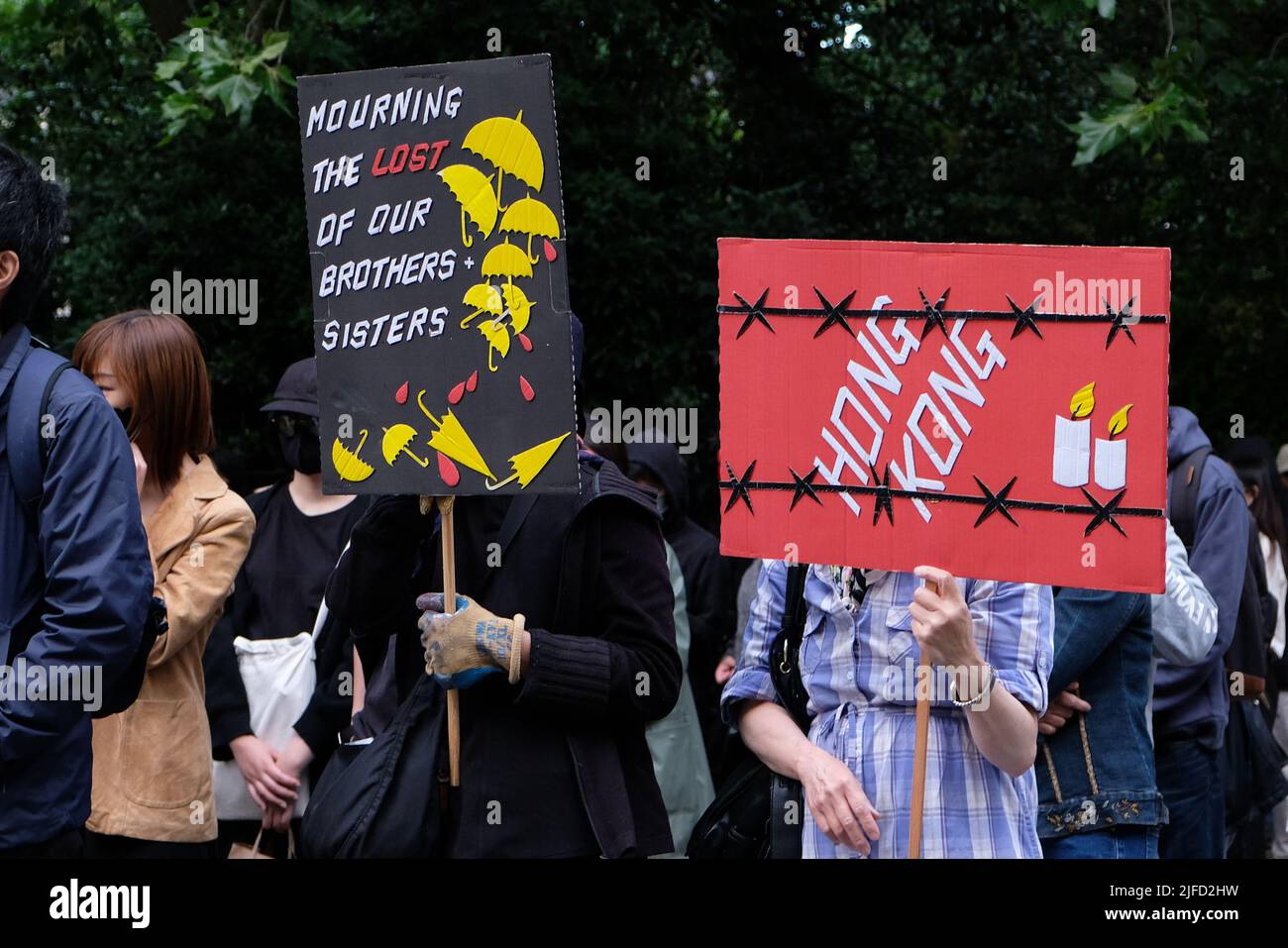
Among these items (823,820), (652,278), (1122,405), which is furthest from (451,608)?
(652,278)

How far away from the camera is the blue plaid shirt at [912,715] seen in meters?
2.96

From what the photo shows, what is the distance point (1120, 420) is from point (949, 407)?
31cm

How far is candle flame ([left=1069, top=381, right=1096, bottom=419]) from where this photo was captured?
2898 millimetres

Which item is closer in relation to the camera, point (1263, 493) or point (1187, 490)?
point (1187, 490)

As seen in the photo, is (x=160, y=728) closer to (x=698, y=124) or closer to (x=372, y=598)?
(x=372, y=598)

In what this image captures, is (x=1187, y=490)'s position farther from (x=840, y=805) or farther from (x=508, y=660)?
(x=508, y=660)

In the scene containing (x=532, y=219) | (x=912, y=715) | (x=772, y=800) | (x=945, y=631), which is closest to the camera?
(x=945, y=631)

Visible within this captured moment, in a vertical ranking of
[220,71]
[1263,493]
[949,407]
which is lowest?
[1263,493]

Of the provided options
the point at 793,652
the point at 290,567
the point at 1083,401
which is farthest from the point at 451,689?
the point at 290,567

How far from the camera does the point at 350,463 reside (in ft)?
10.4

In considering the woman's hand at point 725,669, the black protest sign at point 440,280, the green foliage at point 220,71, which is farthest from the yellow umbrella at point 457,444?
the green foliage at point 220,71

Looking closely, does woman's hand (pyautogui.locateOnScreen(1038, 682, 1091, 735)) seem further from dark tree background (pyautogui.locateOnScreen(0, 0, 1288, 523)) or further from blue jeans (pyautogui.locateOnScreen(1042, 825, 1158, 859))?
dark tree background (pyautogui.locateOnScreen(0, 0, 1288, 523))

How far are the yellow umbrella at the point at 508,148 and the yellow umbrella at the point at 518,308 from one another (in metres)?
0.16

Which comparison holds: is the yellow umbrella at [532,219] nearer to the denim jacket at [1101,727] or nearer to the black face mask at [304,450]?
the denim jacket at [1101,727]
